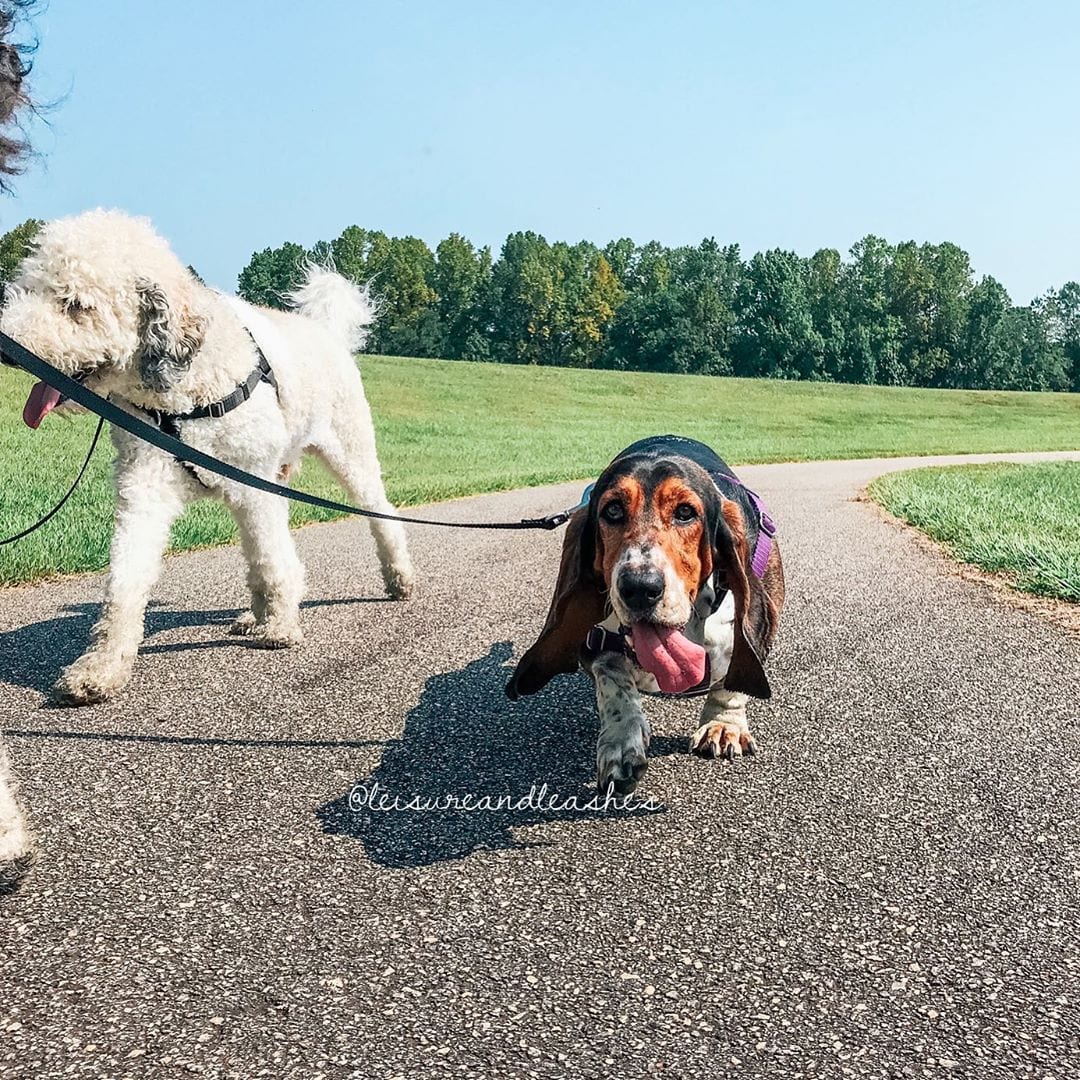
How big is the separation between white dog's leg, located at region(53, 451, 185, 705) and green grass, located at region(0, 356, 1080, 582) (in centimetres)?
277

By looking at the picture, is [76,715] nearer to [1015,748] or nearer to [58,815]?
[58,815]

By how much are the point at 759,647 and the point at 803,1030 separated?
1.32 m

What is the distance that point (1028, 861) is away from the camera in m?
2.80

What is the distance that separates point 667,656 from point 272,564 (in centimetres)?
263

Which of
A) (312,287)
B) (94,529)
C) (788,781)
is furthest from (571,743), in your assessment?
(94,529)

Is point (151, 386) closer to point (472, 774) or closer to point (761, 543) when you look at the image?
point (472, 774)

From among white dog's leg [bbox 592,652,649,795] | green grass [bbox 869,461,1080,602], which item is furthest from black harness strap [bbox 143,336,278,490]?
green grass [bbox 869,461,1080,602]

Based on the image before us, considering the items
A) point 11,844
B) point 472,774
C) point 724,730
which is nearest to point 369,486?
point 472,774

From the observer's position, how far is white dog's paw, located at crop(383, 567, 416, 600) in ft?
20.7

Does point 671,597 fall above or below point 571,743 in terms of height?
above

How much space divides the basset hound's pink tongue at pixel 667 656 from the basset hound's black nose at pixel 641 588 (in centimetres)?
7

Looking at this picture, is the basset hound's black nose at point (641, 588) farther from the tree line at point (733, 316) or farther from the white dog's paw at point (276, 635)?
the tree line at point (733, 316)

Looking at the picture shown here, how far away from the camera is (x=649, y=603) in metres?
2.90

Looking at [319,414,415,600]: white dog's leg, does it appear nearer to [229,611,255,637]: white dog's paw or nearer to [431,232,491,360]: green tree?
[229,611,255,637]: white dog's paw
